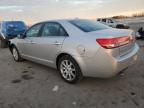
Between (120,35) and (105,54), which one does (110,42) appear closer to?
(105,54)

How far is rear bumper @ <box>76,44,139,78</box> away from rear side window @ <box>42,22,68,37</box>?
1048mm

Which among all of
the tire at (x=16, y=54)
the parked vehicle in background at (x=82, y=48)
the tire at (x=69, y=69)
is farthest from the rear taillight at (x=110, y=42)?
the tire at (x=16, y=54)

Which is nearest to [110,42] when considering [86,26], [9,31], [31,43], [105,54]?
[105,54]

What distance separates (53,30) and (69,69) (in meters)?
1.23

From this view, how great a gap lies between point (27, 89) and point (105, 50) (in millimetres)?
2083

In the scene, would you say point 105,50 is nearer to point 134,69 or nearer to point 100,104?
point 100,104

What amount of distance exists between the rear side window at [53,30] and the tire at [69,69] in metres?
0.66

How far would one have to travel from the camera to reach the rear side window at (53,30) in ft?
16.0

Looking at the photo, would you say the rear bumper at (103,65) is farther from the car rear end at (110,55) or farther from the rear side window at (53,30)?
the rear side window at (53,30)

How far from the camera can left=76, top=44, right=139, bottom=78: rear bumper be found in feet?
12.9

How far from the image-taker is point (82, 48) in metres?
4.17

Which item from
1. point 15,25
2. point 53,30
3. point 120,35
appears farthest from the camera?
point 15,25

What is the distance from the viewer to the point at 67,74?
4.76 meters

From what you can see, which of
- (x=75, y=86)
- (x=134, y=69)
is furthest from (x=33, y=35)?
(x=134, y=69)
